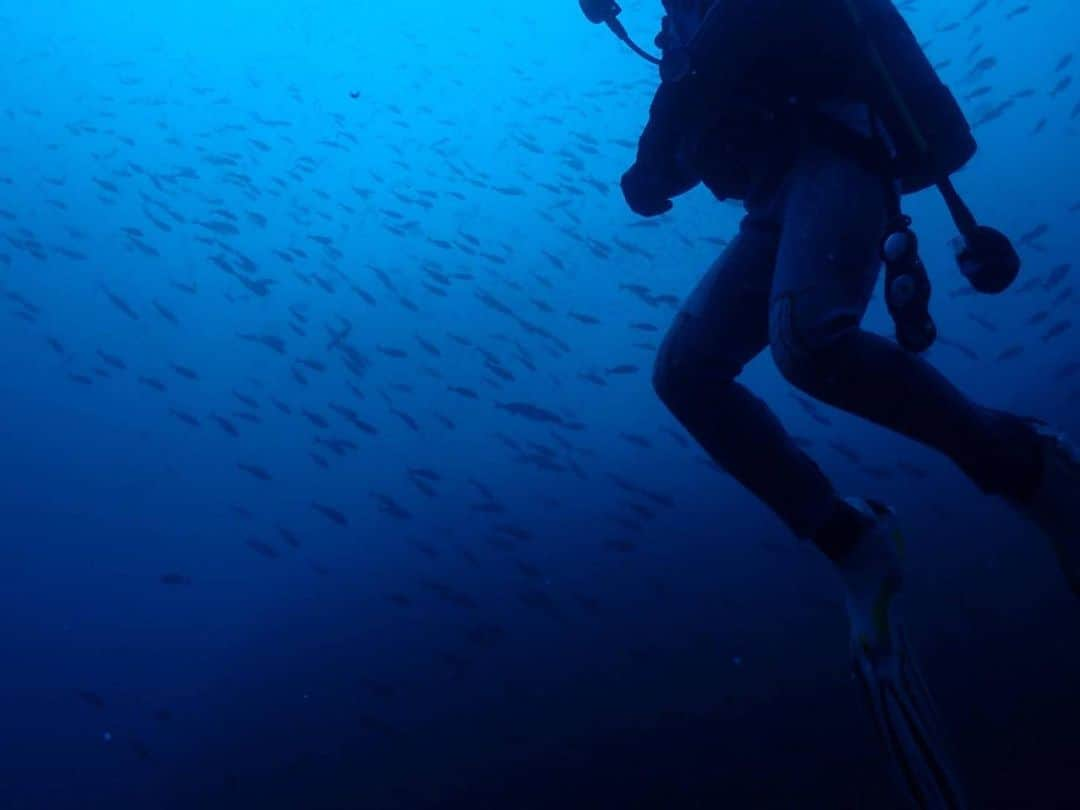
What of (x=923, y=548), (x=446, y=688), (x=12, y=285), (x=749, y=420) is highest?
(x=749, y=420)

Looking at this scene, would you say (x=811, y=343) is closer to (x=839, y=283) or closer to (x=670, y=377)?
(x=839, y=283)

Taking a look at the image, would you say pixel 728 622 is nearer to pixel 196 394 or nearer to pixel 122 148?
pixel 196 394

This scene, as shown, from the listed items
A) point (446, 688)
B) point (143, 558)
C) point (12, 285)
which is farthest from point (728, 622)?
point (12, 285)

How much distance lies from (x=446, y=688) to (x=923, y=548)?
6.42 meters

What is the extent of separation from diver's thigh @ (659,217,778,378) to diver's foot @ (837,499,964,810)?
55 centimetres

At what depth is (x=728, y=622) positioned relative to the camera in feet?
31.2

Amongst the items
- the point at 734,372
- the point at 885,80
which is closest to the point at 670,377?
the point at 734,372

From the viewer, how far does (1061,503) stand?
166 centimetres

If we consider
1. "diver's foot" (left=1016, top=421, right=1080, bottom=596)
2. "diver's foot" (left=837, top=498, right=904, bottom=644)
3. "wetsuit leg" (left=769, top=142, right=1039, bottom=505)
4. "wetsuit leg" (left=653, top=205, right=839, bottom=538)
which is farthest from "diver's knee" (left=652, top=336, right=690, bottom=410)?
"diver's foot" (left=1016, top=421, right=1080, bottom=596)

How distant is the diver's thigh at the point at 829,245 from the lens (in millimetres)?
1661

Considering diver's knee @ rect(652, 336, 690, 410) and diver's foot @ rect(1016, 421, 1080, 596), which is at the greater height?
diver's foot @ rect(1016, 421, 1080, 596)

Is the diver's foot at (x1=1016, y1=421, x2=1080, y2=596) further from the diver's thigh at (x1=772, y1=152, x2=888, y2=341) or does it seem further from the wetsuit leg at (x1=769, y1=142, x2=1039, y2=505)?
the diver's thigh at (x1=772, y1=152, x2=888, y2=341)

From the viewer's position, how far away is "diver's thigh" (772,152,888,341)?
5.45 ft

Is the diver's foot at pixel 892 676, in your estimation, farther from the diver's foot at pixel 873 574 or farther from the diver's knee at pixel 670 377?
the diver's knee at pixel 670 377
